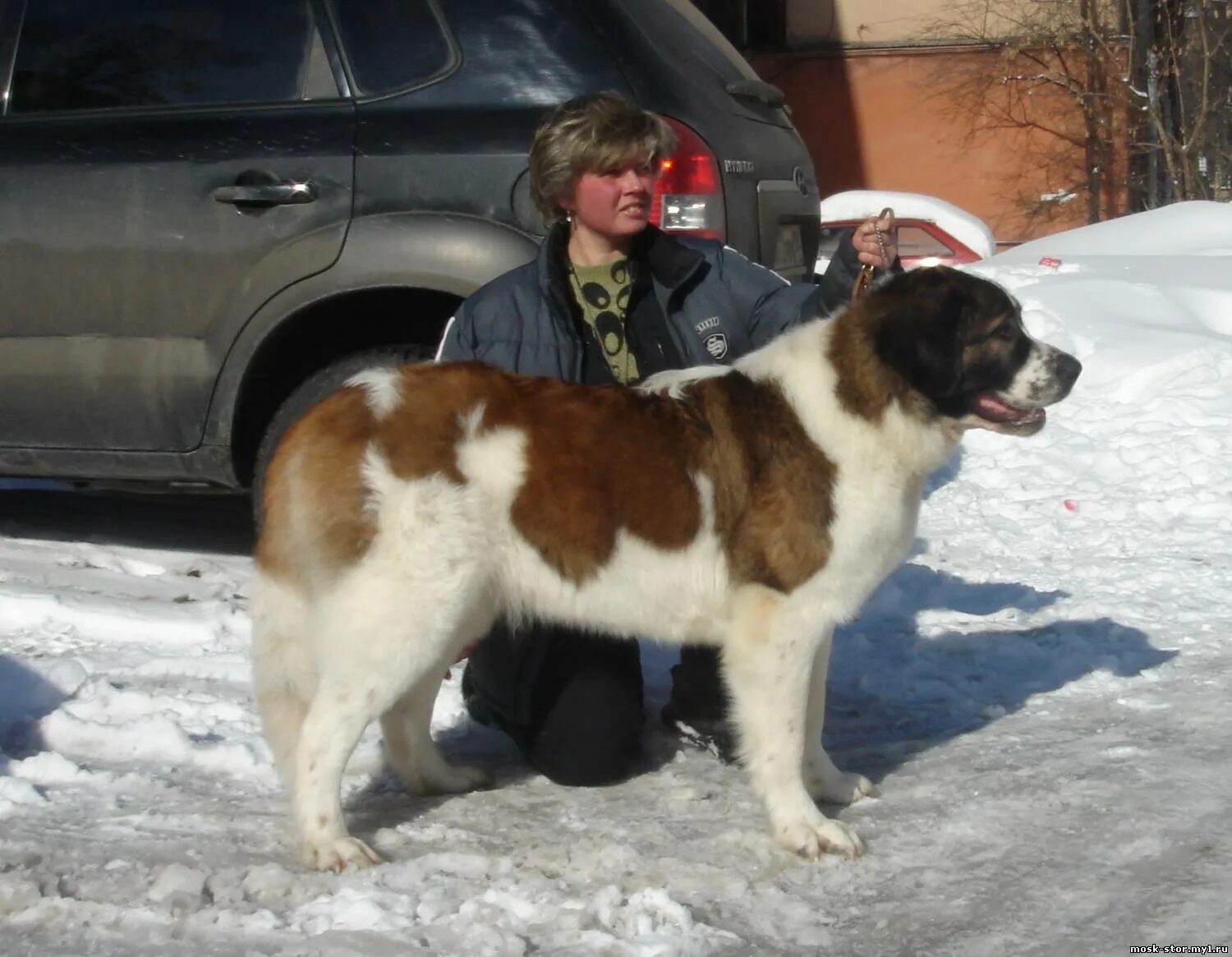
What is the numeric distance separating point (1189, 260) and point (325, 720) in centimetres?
792

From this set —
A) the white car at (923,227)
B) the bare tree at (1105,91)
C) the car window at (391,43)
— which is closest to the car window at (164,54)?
the car window at (391,43)

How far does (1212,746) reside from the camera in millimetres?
4242

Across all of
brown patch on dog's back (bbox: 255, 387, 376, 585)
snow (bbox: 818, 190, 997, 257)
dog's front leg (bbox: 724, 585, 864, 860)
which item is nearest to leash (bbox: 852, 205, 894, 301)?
dog's front leg (bbox: 724, 585, 864, 860)

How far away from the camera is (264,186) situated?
17.5 feet

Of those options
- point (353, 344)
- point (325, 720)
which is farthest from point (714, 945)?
point (353, 344)

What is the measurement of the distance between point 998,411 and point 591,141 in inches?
55.0

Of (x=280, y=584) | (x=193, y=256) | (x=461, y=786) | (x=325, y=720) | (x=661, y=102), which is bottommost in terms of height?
(x=461, y=786)

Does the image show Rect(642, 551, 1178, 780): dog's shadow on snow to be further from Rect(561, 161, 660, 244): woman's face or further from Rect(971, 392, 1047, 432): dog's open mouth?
Rect(561, 161, 660, 244): woman's face

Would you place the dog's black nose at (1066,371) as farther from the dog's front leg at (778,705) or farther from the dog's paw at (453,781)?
the dog's paw at (453,781)

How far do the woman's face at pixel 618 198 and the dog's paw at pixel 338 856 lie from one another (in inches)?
73.9

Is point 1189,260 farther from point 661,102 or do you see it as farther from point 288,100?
point 288,100

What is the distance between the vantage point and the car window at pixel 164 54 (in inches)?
217

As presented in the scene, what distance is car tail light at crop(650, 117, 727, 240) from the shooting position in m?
5.27

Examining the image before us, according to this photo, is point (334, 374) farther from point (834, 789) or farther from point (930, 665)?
point (834, 789)
